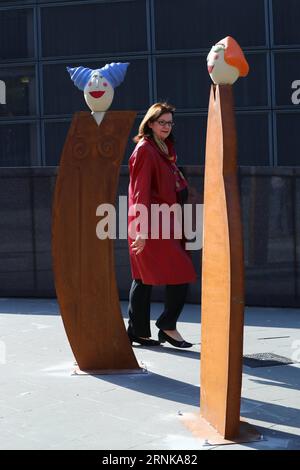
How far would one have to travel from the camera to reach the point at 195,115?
15508 mm

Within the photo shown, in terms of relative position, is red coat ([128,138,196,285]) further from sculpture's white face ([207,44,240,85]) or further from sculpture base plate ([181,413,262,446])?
sculpture's white face ([207,44,240,85])

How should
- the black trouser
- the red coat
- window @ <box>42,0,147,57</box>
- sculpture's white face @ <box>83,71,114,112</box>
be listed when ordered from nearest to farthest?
1. sculpture's white face @ <box>83,71,114,112</box>
2. the red coat
3. the black trouser
4. window @ <box>42,0,147,57</box>

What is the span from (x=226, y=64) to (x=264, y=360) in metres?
2.96

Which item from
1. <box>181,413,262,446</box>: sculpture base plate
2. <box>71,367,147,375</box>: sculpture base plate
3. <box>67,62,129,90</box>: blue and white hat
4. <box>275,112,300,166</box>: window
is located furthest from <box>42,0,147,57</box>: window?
<box>181,413,262,446</box>: sculpture base plate

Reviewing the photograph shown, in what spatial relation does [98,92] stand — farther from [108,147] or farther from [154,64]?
[154,64]

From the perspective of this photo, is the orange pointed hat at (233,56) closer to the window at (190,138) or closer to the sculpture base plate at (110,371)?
the sculpture base plate at (110,371)

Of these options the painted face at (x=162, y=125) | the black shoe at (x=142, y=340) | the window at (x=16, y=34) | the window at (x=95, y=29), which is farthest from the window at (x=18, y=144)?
the painted face at (x=162, y=125)

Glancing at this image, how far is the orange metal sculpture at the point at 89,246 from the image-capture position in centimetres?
693

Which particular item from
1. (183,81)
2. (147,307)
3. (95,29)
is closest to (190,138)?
(183,81)

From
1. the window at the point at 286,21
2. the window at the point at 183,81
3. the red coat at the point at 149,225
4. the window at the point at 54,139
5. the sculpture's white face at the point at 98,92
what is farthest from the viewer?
the window at the point at 54,139

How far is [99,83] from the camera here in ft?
22.6

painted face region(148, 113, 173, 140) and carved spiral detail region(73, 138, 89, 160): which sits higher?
painted face region(148, 113, 173, 140)

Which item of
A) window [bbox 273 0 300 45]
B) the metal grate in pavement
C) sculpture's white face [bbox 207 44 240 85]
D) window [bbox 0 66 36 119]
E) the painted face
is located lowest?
the metal grate in pavement

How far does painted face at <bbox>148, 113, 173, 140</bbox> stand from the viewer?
7582mm
